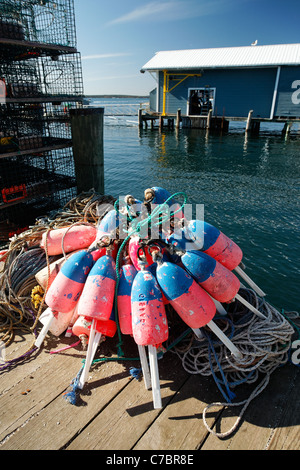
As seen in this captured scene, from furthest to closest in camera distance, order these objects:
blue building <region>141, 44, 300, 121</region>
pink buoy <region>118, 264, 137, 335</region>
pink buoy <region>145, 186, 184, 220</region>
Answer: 1. blue building <region>141, 44, 300, 121</region>
2. pink buoy <region>145, 186, 184, 220</region>
3. pink buoy <region>118, 264, 137, 335</region>

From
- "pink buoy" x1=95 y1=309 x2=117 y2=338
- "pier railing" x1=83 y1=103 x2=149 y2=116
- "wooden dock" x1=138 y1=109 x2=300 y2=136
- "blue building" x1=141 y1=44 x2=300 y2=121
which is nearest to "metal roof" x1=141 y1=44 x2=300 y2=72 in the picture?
"blue building" x1=141 y1=44 x2=300 y2=121

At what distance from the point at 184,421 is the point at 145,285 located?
1.25 m

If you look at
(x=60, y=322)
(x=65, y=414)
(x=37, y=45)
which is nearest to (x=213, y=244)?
(x=60, y=322)

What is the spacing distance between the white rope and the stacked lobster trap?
216 inches

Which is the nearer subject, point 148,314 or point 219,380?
point 148,314

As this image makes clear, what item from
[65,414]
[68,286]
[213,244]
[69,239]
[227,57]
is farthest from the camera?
[227,57]

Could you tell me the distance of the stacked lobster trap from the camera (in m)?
6.21

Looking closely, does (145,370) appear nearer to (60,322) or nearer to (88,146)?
(60,322)

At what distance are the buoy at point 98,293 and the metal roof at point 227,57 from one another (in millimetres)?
30521

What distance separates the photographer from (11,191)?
22.2 ft

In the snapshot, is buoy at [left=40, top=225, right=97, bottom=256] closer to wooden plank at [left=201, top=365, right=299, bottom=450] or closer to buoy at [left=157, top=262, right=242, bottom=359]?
buoy at [left=157, top=262, right=242, bottom=359]

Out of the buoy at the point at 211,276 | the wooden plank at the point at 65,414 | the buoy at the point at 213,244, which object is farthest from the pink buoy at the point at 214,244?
the wooden plank at the point at 65,414

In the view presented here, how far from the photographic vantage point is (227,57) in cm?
2973

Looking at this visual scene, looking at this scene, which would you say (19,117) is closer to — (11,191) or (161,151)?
(11,191)
